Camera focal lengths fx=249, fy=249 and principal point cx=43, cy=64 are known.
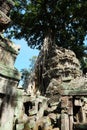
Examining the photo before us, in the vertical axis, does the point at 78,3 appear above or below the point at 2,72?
above

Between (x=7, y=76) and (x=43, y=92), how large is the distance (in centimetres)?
1425

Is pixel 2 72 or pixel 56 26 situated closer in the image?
pixel 2 72

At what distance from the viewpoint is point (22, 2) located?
74.7ft

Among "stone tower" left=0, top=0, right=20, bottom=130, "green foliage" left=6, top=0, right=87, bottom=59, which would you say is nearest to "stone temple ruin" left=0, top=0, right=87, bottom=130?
"stone tower" left=0, top=0, right=20, bottom=130

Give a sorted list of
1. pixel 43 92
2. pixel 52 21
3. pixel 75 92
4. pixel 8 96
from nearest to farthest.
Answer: pixel 8 96
pixel 75 92
pixel 43 92
pixel 52 21

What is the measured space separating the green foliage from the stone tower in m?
17.9

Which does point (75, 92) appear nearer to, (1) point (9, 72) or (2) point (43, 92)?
(1) point (9, 72)

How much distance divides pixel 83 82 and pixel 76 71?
Result: 768 centimetres

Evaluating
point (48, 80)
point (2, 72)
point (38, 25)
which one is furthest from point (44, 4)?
point (2, 72)

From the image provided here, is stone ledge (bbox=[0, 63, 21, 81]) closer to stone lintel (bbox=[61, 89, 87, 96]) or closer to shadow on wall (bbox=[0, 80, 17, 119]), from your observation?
shadow on wall (bbox=[0, 80, 17, 119])

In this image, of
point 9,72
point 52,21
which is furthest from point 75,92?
point 52,21

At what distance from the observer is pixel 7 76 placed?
384 centimetres

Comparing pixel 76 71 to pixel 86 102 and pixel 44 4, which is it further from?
pixel 44 4

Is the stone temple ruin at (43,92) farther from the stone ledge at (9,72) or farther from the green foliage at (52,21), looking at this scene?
the green foliage at (52,21)
